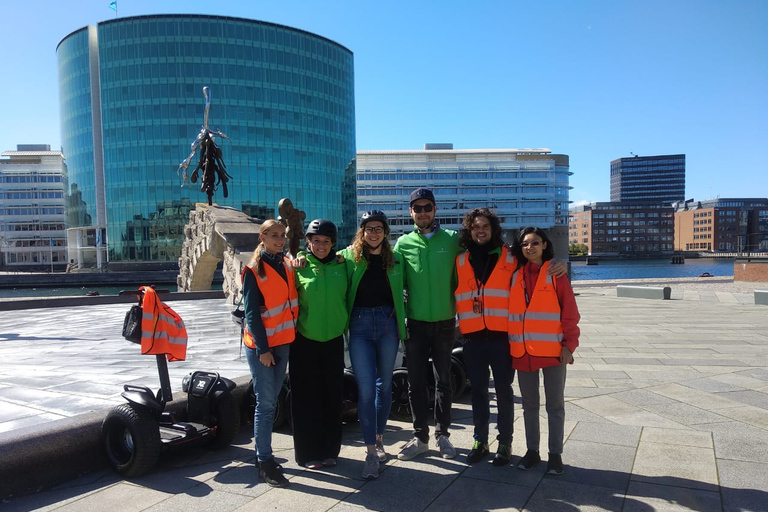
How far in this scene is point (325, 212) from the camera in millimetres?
66812

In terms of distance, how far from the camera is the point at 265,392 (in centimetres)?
387

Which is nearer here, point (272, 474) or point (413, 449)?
point (272, 474)

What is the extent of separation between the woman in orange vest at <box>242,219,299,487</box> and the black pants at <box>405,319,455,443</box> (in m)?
0.99

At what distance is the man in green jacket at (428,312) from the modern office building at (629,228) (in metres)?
147

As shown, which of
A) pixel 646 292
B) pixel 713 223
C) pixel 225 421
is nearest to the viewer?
pixel 225 421

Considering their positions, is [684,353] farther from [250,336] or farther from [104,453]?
[104,453]

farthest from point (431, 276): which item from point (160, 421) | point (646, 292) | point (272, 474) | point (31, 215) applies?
point (31, 215)

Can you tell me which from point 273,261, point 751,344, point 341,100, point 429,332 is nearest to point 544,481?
point 429,332

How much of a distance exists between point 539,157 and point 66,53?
241 feet

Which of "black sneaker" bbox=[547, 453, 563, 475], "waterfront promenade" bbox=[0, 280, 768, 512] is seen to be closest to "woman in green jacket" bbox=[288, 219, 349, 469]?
"waterfront promenade" bbox=[0, 280, 768, 512]

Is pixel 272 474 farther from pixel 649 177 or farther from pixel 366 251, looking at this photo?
pixel 649 177

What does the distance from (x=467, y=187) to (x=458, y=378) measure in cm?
7751

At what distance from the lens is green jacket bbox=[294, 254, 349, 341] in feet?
13.0

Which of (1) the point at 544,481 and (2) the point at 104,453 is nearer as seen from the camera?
(1) the point at 544,481
